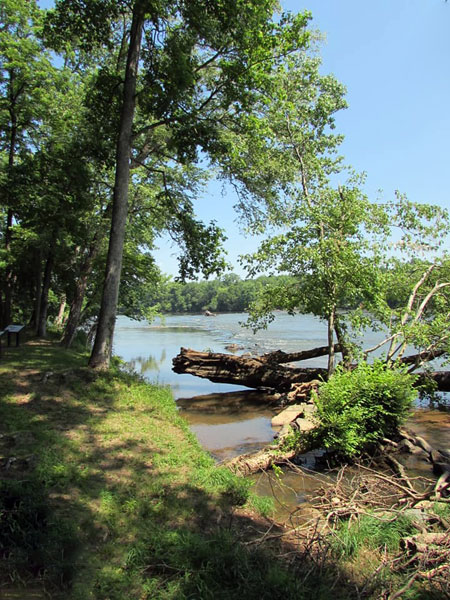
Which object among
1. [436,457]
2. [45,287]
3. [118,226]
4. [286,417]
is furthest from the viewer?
[45,287]

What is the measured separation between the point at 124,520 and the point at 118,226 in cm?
671

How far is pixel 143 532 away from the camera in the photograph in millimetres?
3941

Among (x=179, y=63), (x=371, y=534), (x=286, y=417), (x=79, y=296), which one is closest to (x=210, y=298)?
(x=79, y=296)

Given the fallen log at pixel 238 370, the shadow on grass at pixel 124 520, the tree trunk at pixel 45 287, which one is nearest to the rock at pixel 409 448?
the shadow on grass at pixel 124 520

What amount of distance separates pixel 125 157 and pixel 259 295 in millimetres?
6209

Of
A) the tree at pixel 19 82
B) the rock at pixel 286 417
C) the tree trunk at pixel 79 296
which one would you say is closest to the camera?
the rock at pixel 286 417

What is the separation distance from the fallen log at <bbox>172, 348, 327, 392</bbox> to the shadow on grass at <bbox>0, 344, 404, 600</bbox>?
724 centimetres

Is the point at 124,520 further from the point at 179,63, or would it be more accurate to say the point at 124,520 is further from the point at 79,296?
the point at 79,296

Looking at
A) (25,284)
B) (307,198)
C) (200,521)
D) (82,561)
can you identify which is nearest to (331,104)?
(307,198)

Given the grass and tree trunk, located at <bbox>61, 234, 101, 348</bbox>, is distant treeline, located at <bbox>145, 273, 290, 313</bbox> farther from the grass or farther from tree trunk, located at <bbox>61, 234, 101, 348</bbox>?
the grass

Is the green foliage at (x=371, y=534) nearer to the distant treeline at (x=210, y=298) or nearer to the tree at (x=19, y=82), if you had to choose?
the tree at (x=19, y=82)

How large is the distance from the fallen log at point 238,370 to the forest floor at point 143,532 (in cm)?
749

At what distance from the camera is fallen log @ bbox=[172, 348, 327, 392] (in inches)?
548

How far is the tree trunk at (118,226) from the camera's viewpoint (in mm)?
8984
